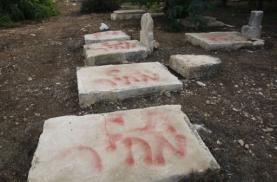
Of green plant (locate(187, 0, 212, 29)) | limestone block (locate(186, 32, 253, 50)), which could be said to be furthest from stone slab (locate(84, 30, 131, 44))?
green plant (locate(187, 0, 212, 29))

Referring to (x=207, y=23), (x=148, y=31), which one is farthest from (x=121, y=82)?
(x=207, y=23)

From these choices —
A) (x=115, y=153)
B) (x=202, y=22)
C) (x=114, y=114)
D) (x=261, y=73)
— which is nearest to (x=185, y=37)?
(x=202, y=22)

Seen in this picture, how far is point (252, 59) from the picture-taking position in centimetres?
494

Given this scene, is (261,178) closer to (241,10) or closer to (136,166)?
(136,166)

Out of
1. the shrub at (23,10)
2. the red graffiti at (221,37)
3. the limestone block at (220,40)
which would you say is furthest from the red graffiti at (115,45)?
the shrub at (23,10)

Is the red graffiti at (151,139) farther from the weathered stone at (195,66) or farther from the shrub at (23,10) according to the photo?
the shrub at (23,10)

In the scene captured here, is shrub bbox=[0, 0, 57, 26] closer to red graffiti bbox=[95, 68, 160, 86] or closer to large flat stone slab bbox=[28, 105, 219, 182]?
red graffiti bbox=[95, 68, 160, 86]

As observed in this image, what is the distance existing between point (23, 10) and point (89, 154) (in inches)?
265

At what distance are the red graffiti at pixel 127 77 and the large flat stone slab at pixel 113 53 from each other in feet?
2.02

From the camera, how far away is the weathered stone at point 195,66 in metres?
4.10

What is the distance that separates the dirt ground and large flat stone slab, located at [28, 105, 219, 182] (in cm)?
29

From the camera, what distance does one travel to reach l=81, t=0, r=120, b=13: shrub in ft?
29.2

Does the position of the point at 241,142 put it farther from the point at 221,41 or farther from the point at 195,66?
the point at 221,41

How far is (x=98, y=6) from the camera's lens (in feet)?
29.4
